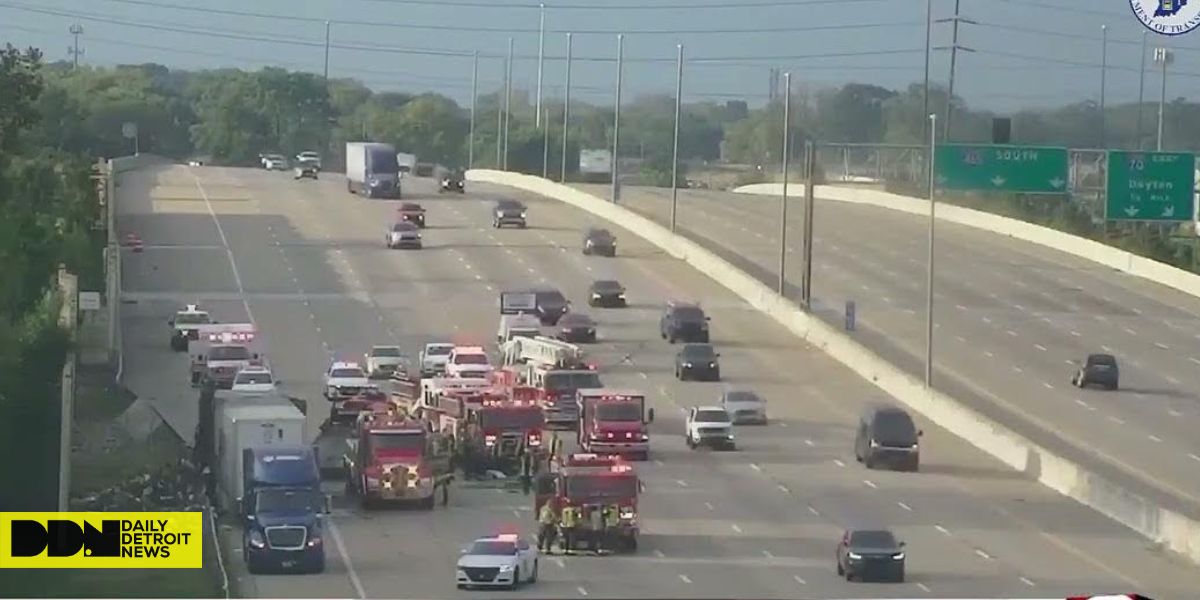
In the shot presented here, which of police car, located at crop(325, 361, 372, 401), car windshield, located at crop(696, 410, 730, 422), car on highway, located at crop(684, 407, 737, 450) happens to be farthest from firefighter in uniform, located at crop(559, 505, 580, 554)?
police car, located at crop(325, 361, 372, 401)

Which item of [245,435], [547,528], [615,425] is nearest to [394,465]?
[245,435]

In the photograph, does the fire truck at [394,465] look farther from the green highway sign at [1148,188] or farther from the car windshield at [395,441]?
the green highway sign at [1148,188]

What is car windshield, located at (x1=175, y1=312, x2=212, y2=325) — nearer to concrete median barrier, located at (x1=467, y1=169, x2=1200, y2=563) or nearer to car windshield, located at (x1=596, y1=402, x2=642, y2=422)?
concrete median barrier, located at (x1=467, y1=169, x2=1200, y2=563)

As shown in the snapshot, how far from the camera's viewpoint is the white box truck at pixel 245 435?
1560 inches

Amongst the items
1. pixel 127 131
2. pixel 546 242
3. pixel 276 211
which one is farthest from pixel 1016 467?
pixel 127 131

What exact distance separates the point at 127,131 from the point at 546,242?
79.4 metres

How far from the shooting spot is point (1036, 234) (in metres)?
105

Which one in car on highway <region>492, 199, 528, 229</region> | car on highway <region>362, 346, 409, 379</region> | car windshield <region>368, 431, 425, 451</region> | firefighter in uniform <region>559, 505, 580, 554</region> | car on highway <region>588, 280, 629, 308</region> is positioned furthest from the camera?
car on highway <region>492, 199, 528, 229</region>

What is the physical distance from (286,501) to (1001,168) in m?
41.5

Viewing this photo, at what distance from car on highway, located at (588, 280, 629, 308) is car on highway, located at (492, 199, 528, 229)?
2593 centimetres

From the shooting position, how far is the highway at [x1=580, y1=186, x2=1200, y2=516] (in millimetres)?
54938

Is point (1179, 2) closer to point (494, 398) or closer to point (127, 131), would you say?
point (494, 398)

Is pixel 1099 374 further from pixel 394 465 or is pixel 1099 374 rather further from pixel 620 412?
pixel 394 465

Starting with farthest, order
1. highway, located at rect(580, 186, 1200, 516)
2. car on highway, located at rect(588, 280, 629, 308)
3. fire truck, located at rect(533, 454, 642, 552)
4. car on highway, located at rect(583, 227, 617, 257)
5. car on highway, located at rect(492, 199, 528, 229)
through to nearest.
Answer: car on highway, located at rect(492, 199, 528, 229), car on highway, located at rect(583, 227, 617, 257), car on highway, located at rect(588, 280, 629, 308), highway, located at rect(580, 186, 1200, 516), fire truck, located at rect(533, 454, 642, 552)
